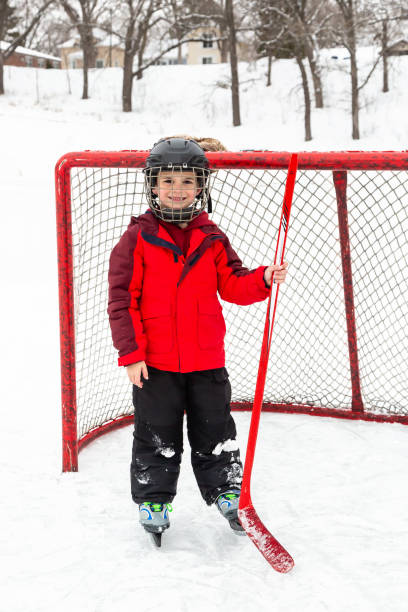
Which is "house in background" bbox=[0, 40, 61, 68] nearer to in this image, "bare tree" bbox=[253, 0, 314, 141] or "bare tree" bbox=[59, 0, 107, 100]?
"bare tree" bbox=[59, 0, 107, 100]

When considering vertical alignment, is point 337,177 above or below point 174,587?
above

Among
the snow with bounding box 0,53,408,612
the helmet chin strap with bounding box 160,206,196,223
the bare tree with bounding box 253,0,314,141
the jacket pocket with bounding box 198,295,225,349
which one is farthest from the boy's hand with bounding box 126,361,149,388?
the bare tree with bounding box 253,0,314,141

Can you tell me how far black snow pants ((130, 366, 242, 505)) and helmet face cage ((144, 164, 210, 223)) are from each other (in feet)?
1.81

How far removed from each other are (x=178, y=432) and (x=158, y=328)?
1.32 ft

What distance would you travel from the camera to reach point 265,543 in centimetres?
197

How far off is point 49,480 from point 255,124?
16172mm

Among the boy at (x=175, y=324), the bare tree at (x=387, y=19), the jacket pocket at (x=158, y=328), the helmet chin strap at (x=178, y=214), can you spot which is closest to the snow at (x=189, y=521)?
the boy at (x=175, y=324)

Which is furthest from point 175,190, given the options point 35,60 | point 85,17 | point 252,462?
point 35,60

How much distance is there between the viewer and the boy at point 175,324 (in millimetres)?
1954

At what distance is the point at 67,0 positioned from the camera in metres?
22.4

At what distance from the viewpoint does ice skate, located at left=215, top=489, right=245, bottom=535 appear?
2.10m

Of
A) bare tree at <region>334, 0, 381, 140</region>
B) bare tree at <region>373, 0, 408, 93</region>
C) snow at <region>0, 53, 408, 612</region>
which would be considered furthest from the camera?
bare tree at <region>373, 0, 408, 93</region>

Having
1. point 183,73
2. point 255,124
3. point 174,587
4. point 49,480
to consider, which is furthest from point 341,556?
point 183,73

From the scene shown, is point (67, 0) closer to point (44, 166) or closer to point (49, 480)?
point (44, 166)
